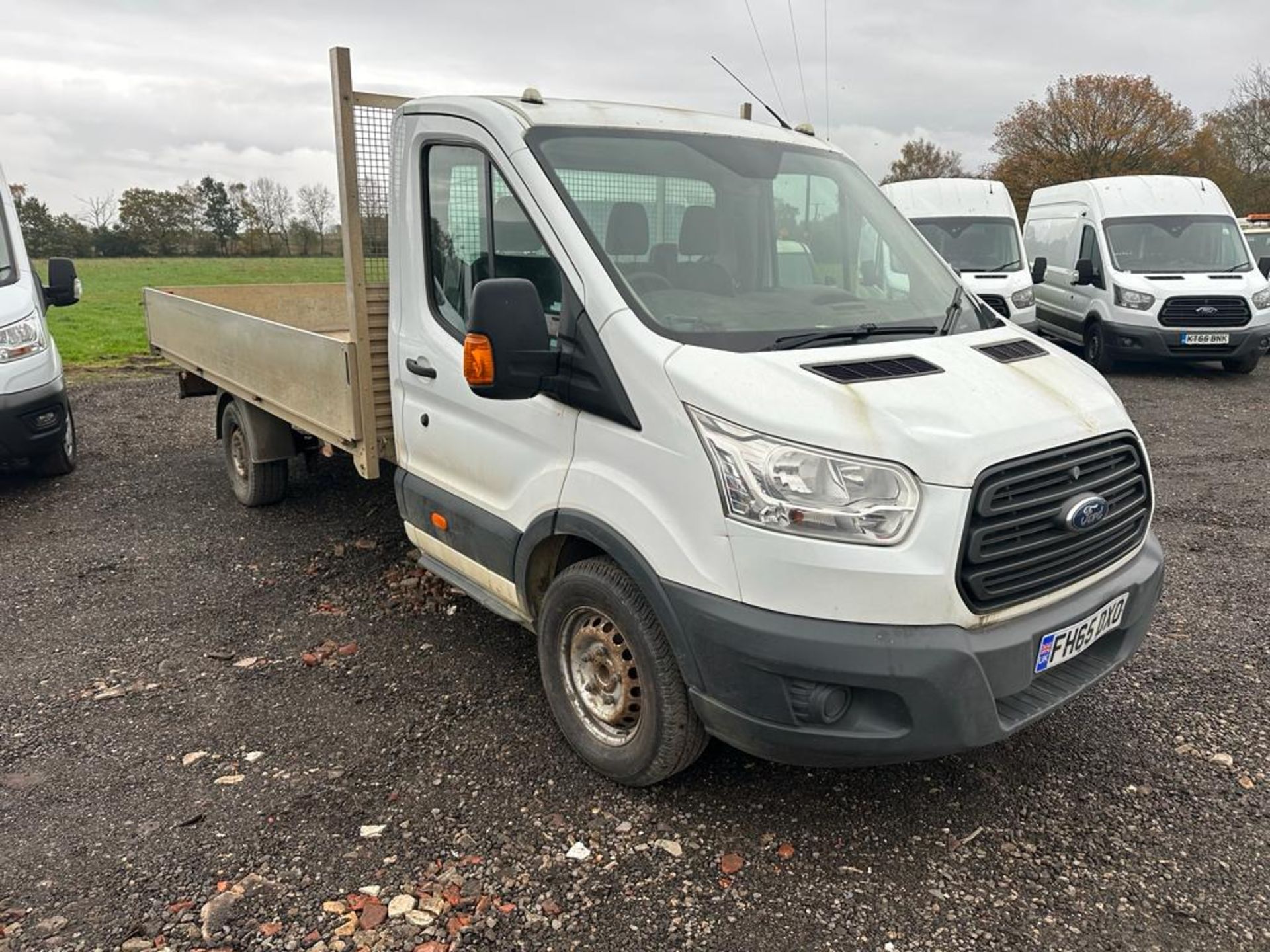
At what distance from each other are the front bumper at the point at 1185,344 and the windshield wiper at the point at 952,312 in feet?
30.9

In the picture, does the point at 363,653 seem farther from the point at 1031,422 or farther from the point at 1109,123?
the point at 1109,123

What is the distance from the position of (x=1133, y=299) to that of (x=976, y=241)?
2169mm

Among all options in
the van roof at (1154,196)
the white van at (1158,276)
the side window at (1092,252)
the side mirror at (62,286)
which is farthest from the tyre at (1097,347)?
the side mirror at (62,286)

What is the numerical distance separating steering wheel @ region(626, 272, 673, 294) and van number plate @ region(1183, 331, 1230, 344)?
1084 centimetres

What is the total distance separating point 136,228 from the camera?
36.4m

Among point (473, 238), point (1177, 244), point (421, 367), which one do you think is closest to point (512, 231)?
point (473, 238)

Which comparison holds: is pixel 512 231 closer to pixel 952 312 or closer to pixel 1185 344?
pixel 952 312

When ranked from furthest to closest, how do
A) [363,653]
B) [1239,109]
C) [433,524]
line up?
[1239,109] → [363,653] → [433,524]

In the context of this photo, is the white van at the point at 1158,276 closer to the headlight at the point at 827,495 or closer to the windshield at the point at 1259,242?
the windshield at the point at 1259,242

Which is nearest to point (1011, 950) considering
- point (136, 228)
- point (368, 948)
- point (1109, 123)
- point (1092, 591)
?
point (1092, 591)

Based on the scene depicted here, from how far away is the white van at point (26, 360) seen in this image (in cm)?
625

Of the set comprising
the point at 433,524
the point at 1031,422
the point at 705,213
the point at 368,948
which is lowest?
the point at 368,948

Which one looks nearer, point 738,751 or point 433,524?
point 738,751

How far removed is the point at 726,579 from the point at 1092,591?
1259mm
